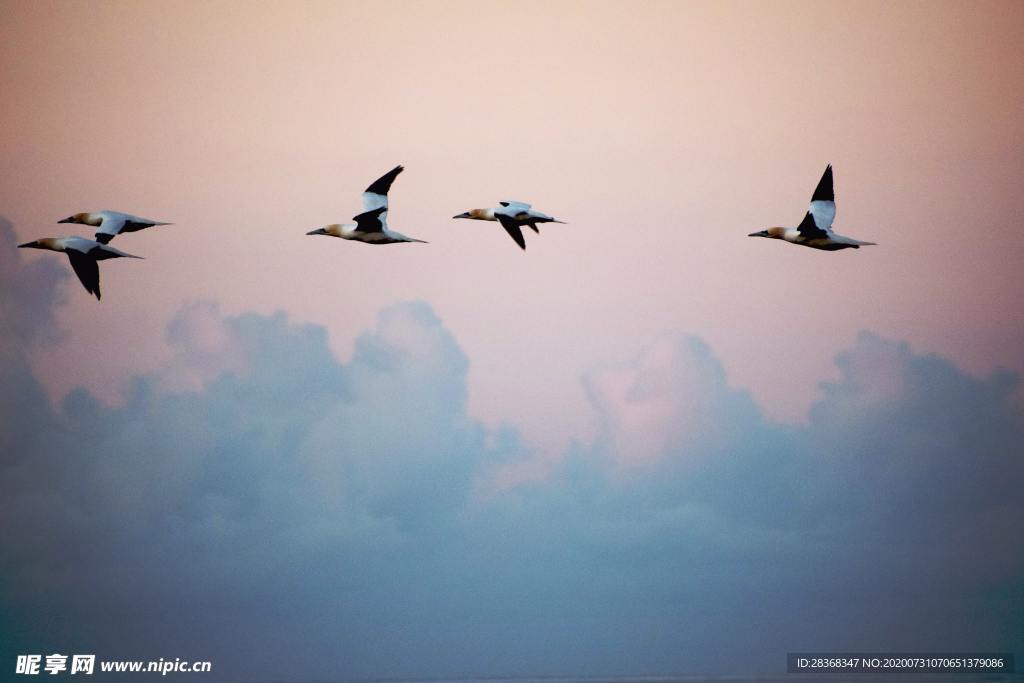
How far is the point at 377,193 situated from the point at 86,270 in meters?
10.3

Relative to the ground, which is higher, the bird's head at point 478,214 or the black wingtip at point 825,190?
the bird's head at point 478,214

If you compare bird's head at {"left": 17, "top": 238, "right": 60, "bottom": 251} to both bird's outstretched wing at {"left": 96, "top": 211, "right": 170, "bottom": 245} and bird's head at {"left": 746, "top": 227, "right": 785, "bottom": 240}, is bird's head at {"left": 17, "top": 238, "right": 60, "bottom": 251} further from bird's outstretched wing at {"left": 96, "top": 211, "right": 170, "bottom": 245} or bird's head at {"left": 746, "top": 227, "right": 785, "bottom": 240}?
bird's head at {"left": 746, "top": 227, "right": 785, "bottom": 240}

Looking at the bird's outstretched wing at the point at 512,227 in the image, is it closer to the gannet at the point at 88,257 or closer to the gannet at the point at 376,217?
the gannet at the point at 376,217

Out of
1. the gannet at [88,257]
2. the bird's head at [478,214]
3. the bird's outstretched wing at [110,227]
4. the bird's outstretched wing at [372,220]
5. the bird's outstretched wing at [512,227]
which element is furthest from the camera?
the bird's head at [478,214]

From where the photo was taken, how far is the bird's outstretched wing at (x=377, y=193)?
51.2 meters

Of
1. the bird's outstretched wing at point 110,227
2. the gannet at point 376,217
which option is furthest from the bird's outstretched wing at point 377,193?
the bird's outstretched wing at point 110,227

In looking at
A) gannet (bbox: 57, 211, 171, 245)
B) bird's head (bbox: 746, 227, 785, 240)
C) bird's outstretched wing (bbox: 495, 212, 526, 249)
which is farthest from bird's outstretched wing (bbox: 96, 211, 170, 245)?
bird's head (bbox: 746, 227, 785, 240)

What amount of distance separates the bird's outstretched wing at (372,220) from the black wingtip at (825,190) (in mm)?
15028

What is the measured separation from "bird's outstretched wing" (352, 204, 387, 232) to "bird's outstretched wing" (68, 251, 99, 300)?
911 centimetres

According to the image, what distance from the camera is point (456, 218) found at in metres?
61.2

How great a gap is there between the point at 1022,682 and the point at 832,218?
120m

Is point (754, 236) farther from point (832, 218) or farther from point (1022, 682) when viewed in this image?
point (1022, 682)

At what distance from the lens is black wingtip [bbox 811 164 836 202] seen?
5038 centimetres

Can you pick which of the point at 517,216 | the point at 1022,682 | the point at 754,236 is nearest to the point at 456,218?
the point at 517,216
